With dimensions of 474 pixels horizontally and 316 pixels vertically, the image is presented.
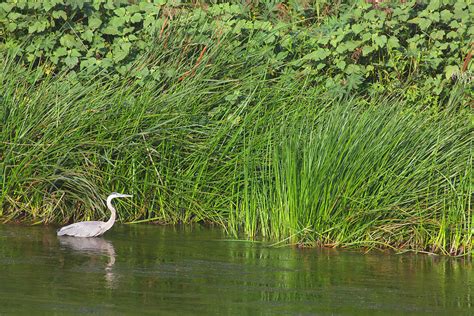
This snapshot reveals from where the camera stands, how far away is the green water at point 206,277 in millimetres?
6723

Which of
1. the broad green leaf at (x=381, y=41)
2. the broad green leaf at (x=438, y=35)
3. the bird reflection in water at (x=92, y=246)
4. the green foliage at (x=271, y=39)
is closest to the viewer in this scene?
the bird reflection in water at (x=92, y=246)

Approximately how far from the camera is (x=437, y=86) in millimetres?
11562

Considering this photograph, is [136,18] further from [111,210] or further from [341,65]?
[111,210]

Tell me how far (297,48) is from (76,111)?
293cm

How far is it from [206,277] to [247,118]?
287 cm

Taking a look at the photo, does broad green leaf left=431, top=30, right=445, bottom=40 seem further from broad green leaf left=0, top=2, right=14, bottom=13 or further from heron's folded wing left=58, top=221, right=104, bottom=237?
heron's folded wing left=58, top=221, right=104, bottom=237

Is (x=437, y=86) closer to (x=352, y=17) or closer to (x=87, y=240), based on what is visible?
(x=352, y=17)

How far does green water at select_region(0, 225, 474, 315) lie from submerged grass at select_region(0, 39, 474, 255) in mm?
344

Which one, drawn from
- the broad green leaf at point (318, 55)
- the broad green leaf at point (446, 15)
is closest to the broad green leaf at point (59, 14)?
the broad green leaf at point (318, 55)

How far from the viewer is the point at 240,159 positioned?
9.96 meters

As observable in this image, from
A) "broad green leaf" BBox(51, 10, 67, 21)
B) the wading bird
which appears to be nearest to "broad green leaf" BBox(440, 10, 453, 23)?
"broad green leaf" BBox(51, 10, 67, 21)

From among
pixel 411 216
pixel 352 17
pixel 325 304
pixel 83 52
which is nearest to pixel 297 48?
pixel 352 17

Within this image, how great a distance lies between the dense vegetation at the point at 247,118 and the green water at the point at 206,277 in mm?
419

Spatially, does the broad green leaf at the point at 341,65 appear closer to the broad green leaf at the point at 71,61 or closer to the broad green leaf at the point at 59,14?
the broad green leaf at the point at 71,61
